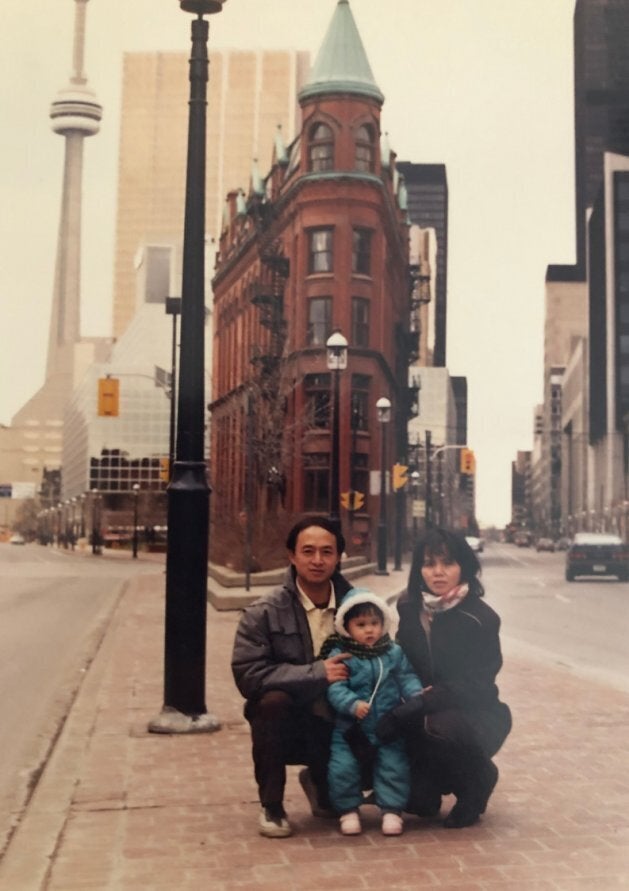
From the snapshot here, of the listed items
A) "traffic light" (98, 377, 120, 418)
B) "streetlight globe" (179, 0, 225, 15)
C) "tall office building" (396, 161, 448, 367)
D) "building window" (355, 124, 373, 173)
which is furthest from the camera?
"tall office building" (396, 161, 448, 367)

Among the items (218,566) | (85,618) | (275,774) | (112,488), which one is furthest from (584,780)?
(112,488)

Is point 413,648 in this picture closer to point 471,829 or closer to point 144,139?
point 471,829

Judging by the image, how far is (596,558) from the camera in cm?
3881

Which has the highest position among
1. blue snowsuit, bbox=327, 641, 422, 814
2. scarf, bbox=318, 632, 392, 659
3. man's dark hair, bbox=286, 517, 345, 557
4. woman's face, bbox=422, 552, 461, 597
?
man's dark hair, bbox=286, 517, 345, 557

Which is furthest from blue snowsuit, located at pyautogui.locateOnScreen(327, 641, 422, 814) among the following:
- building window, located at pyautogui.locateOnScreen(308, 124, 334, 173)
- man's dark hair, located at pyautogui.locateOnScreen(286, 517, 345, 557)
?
building window, located at pyautogui.locateOnScreen(308, 124, 334, 173)

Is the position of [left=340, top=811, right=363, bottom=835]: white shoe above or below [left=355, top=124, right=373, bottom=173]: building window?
below

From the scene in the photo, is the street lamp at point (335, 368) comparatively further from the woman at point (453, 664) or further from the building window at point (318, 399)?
the building window at point (318, 399)

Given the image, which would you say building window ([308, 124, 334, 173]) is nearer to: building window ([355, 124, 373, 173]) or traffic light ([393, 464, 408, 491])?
building window ([355, 124, 373, 173])

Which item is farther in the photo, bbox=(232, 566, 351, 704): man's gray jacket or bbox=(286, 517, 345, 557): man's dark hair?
bbox=(286, 517, 345, 557): man's dark hair

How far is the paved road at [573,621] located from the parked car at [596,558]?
1.42ft

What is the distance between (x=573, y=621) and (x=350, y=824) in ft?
56.2

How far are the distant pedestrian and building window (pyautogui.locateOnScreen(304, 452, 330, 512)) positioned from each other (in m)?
47.4

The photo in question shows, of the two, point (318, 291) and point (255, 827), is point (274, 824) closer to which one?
point (255, 827)

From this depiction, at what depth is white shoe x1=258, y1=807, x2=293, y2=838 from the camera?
617 centimetres
